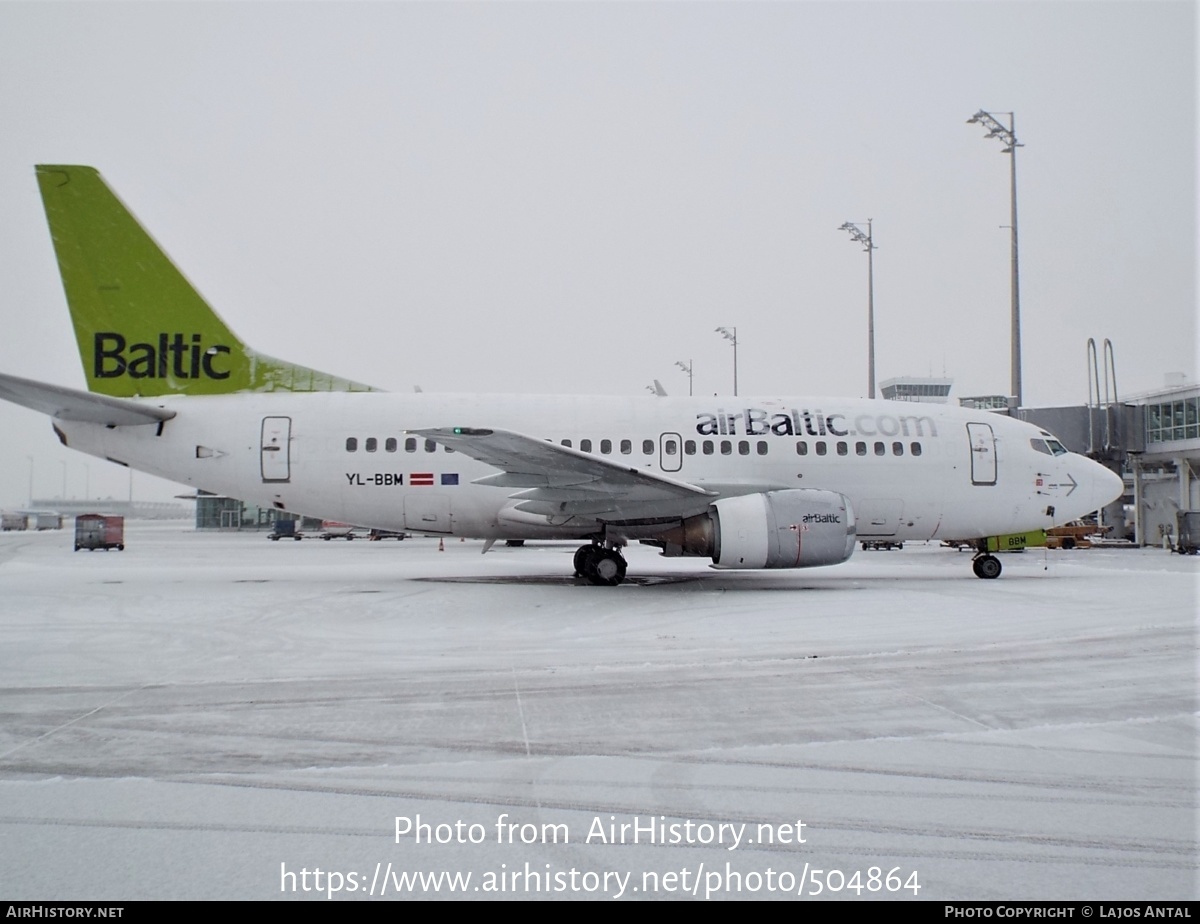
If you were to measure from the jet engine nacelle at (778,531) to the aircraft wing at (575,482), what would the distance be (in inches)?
23.7

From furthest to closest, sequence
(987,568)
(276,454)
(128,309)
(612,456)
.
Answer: (987,568) → (612,456) → (128,309) → (276,454)

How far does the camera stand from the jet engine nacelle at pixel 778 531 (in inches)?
524

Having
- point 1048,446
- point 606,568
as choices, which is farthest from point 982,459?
point 606,568

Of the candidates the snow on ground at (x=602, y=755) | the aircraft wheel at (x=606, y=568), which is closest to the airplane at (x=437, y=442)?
the aircraft wheel at (x=606, y=568)

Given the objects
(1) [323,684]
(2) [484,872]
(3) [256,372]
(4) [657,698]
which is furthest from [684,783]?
(3) [256,372]

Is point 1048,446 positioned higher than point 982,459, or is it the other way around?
point 1048,446

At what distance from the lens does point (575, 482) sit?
13.5 m

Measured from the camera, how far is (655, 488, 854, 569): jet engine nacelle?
524 inches

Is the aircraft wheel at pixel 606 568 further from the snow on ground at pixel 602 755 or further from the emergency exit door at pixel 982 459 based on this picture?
the emergency exit door at pixel 982 459

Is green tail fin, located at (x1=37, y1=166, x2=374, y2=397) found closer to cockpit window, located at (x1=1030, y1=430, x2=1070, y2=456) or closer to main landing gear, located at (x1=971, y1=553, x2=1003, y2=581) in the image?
main landing gear, located at (x1=971, y1=553, x2=1003, y2=581)

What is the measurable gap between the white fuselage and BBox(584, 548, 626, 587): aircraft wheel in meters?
0.46

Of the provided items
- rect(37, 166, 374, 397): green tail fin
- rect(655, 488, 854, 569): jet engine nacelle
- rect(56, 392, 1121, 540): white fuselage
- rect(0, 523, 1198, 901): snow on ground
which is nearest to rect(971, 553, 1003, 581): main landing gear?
rect(56, 392, 1121, 540): white fuselage

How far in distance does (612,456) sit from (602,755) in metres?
10.9

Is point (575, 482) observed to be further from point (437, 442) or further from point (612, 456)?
point (437, 442)
